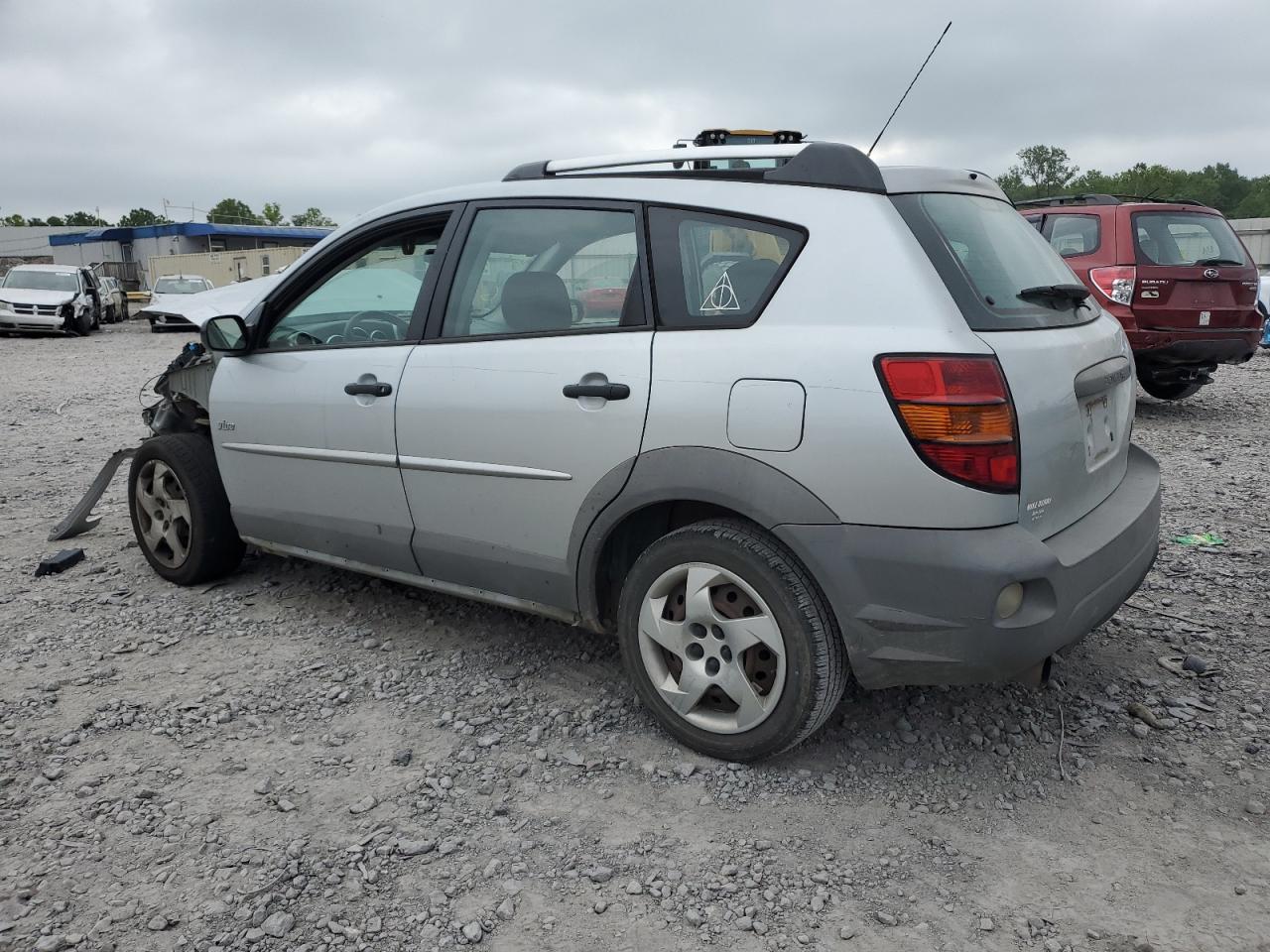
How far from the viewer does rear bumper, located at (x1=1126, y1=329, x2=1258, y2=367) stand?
27.8 feet

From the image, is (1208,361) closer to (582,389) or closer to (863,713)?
(863,713)

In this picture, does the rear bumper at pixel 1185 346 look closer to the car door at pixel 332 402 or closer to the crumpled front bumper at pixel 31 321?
the car door at pixel 332 402

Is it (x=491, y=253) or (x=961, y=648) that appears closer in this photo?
(x=961, y=648)

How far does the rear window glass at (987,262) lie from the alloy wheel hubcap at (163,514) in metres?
3.50

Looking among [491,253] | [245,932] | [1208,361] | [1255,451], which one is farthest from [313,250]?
[1208,361]

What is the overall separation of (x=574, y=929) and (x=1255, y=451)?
704cm

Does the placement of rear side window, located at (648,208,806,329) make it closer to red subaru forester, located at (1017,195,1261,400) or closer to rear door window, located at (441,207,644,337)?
rear door window, located at (441,207,644,337)

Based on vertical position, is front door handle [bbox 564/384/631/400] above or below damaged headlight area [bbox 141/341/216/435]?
above

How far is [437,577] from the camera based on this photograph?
12.2ft

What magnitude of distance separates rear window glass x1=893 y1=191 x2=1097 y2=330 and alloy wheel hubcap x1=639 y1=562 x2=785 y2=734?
3.32 feet

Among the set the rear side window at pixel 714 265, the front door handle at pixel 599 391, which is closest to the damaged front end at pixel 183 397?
the front door handle at pixel 599 391

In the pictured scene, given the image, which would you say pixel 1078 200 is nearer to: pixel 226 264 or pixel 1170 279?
pixel 1170 279

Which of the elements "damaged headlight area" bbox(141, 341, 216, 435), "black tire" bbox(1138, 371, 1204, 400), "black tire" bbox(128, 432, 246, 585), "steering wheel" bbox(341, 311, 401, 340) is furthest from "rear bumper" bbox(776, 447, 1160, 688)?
"black tire" bbox(1138, 371, 1204, 400)

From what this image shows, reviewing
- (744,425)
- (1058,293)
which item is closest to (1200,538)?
(1058,293)
